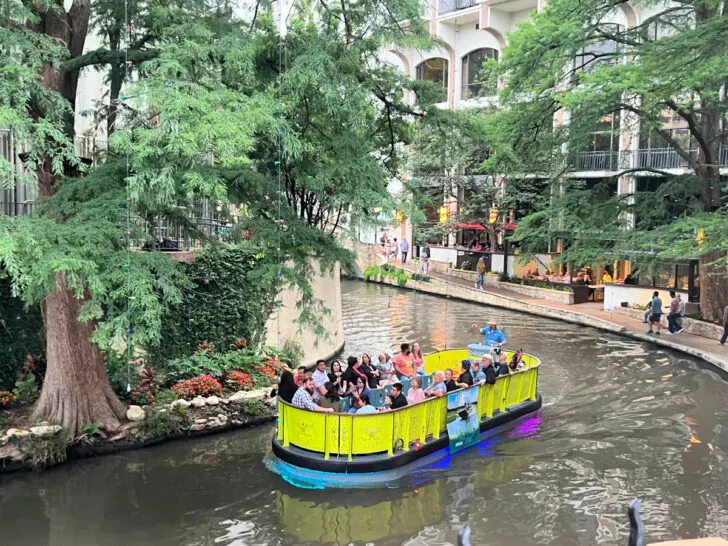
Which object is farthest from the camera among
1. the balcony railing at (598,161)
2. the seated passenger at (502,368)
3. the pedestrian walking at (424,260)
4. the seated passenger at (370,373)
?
the pedestrian walking at (424,260)

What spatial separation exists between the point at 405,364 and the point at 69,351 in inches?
266

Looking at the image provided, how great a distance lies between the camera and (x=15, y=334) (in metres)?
13.4

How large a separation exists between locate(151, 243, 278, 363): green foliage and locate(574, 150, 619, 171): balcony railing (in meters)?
23.6

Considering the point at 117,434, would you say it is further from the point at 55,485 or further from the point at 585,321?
the point at 585,321

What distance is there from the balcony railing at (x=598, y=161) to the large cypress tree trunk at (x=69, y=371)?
93.4ft

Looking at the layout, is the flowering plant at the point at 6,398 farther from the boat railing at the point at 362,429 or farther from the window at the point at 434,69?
the window at the point at 434,69

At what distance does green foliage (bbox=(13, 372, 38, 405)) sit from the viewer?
13152mm

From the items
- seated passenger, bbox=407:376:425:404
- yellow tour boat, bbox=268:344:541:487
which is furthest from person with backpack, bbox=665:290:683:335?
seated passenger, bbox=407:376:425:404

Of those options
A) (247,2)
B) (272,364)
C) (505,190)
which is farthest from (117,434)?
(505,190)

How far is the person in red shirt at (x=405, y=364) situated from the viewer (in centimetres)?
1462

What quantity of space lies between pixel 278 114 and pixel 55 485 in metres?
7.06

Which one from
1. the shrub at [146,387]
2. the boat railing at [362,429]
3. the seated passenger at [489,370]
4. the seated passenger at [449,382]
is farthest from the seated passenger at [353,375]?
the shrub at [146,387]

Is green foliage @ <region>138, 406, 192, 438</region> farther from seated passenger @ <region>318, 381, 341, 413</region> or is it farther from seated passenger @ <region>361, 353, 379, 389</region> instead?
seated passenger @ <region>361, 353, 379, 389</region>

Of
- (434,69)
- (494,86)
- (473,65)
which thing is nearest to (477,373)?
(494,86)
